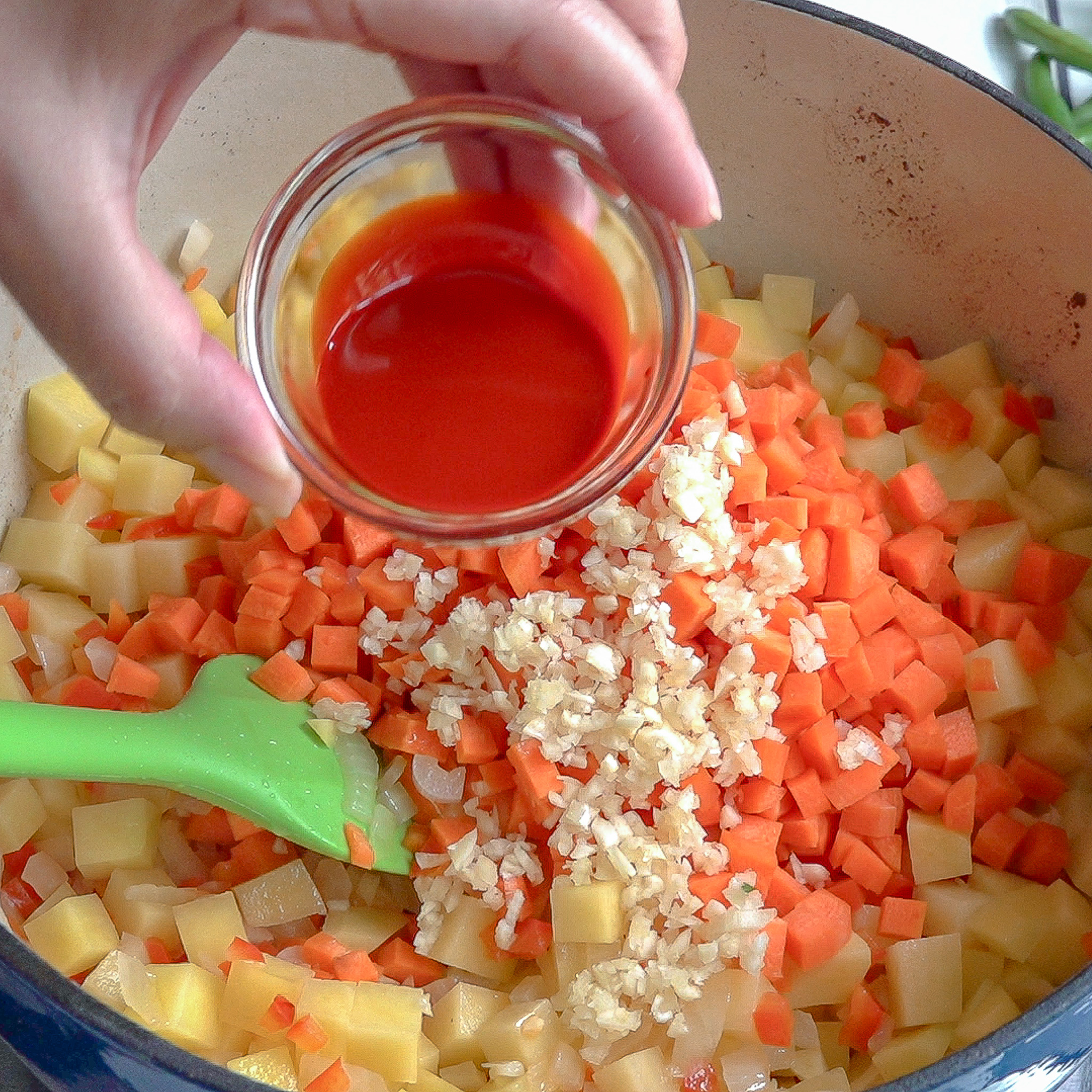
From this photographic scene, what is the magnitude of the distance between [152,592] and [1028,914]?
4.15 ft

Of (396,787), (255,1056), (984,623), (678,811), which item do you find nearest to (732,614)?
(678,811)

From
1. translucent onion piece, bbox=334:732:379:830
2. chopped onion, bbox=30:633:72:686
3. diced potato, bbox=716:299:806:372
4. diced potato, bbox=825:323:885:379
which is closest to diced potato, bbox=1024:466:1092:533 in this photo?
diced potato, bbox=825:323:885:379

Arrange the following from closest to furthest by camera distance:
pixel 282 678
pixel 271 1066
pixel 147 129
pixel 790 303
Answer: pixel 147 129, pixel 271 1066, pixel 282 678, pixel 790 303

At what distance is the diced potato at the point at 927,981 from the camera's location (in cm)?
148

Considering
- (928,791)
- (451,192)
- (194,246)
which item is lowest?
(928,791)

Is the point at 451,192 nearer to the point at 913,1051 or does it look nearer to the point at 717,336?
the point at 717,336

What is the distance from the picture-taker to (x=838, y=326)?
1922mm

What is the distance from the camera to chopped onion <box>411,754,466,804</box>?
1.60 meters

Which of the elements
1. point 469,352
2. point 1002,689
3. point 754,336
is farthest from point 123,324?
point 1002,689

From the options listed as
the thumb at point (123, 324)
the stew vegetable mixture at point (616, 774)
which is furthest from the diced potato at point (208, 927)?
the thumb at point (123, 324)

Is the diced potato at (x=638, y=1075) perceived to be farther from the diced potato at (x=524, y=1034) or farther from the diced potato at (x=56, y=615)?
the diced potato at (x=56, y=615)

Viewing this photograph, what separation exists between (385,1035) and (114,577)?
0.75 metres

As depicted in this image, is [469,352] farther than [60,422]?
No

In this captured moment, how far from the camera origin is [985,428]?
181 cm
